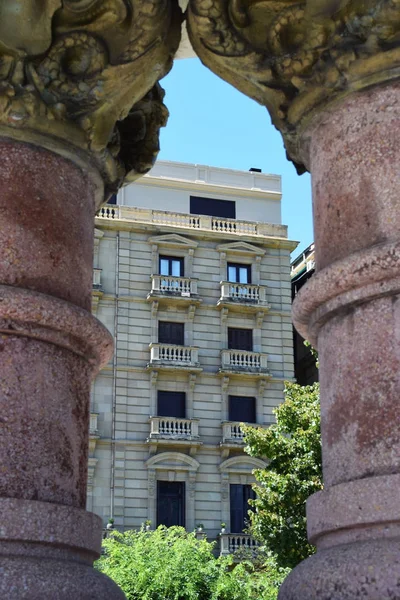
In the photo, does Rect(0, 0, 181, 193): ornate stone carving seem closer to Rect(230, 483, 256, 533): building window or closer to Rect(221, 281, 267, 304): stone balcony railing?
Rect(230, 483, 256, 533): building window

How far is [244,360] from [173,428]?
443 centimetres

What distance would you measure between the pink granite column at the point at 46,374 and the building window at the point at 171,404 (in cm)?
3506

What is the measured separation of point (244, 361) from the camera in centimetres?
4047

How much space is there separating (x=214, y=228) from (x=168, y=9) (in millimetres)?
37413

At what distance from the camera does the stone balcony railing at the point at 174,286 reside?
40.1 meters

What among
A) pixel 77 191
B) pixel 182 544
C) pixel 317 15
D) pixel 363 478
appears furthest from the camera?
pixel 182 544

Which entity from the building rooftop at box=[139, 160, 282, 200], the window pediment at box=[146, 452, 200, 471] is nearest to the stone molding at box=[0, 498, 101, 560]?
the window pediment at box=[146, 452, 200, 471]

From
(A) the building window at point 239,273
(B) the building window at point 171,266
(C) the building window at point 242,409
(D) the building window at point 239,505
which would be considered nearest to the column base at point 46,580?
(D) the building window at point 239,505

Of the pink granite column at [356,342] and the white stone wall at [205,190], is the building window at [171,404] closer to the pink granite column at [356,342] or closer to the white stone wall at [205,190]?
the white stone wall at [205,190]

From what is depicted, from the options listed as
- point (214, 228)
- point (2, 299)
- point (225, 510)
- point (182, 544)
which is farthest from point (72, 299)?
point (214, 228)

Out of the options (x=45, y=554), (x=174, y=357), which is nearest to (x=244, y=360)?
(x=174, y=357)

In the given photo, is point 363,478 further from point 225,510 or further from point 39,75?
point 225,510

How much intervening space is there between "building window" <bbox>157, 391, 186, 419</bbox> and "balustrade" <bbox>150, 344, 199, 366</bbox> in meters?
1.33

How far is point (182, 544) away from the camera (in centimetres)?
2534
